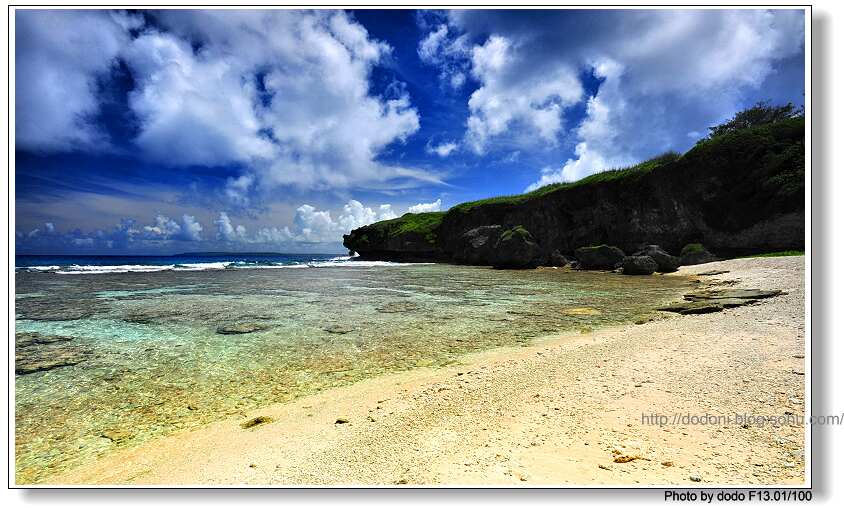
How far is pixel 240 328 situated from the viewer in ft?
34.9

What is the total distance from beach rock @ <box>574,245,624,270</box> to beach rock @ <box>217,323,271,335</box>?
3341 cm

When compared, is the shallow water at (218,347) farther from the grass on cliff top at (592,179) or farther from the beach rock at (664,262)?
the grass on cliff top at (592,179)

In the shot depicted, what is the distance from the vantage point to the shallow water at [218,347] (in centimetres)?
495

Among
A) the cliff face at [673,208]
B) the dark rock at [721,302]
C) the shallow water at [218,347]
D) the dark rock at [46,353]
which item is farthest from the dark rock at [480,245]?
the dark rock at [46,353]

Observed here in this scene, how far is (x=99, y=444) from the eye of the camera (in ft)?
14.3

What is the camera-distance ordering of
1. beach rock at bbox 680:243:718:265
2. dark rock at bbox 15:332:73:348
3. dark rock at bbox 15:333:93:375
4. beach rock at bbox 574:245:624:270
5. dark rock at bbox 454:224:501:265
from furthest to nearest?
dark rock at bbox 454:224:501:265
beach rock at bbox 574:245:624:270
beach rock at bbox 680:243:718:265
dark rock at bbox 15:332:73:348
dark rock at bbox 15:333:93:375

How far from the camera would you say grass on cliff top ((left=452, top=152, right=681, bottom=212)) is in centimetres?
3953

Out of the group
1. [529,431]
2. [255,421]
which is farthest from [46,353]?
[529,431]

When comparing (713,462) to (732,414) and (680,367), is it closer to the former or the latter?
(732,414)

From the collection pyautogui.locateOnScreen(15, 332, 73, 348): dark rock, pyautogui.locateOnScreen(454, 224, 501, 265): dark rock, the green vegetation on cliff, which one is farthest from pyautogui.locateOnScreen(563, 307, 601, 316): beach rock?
the green vegetation on cliff

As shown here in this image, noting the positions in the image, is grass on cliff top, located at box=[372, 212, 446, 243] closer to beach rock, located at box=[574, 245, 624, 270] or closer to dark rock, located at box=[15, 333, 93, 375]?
beach rock, located at box=[574, 245, 624, 270]

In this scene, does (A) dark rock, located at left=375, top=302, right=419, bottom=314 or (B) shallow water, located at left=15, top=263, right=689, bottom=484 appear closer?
(B) shallow water, located at left=15, top=263, right=689, bottom=484

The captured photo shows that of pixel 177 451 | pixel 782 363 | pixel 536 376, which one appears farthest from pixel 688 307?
pixel 177 451

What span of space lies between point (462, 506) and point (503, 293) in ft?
53.3
